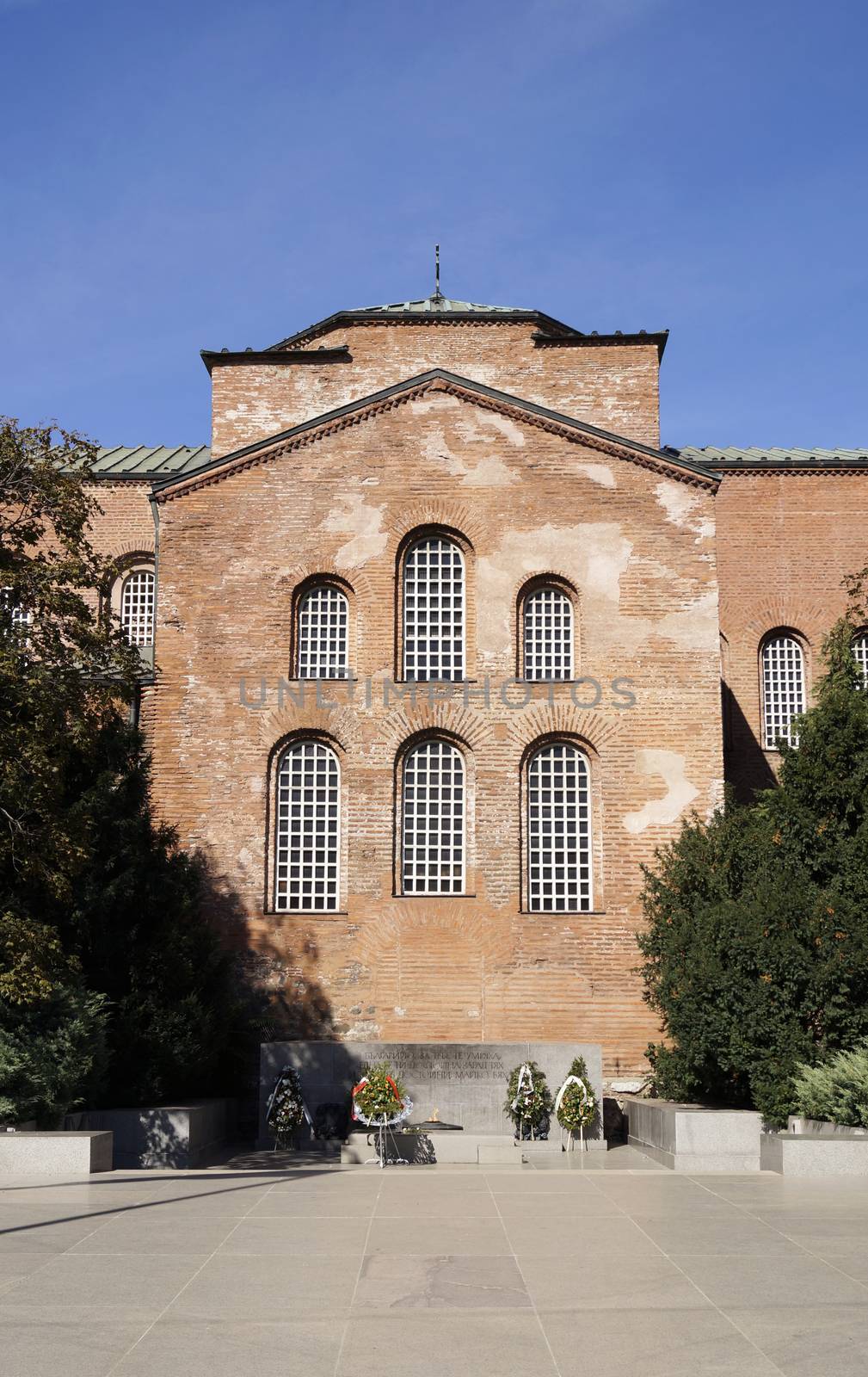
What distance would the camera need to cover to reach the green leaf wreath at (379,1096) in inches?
706

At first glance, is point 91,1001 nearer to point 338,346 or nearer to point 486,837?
point 486,837

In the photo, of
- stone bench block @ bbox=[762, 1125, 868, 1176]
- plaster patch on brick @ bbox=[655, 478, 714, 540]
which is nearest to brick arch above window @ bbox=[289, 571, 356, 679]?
plaster patch on brick @ bbox=[655, 478, 714, 540]

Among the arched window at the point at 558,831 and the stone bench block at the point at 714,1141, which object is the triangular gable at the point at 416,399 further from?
the stone bench block at the point at 714,1141

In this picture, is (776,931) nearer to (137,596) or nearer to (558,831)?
(558,831)

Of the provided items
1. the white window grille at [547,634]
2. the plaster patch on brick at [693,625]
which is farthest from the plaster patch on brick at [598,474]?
the plaster patch on brick at [693,625]

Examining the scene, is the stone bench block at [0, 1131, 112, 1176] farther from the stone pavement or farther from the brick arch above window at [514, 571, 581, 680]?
the brick arch above window at [514, 571, 581, 680]

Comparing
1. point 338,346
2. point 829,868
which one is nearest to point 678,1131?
point 829,868

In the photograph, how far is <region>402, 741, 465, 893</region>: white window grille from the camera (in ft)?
75.9

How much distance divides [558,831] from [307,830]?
426cm

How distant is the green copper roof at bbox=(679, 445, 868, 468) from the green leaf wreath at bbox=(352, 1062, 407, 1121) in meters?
18.0

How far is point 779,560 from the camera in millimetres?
30875

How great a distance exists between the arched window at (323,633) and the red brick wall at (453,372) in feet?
18.5

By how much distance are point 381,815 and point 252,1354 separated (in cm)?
1558

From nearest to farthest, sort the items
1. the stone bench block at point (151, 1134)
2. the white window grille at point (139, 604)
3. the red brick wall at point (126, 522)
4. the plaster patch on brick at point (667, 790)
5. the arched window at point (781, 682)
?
the stone bench block at point (151, 1134)
the plaster patch on brick at point (667, 790)
the arched window at point (781, 682)
the white window grille at point (139, 604)
the red brick wall at point (126, 522)
